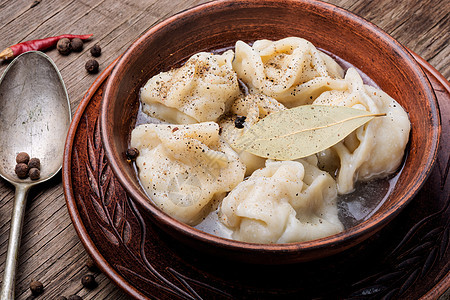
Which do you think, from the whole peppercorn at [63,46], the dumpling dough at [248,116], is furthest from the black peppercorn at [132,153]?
the whole peppercorn at [63,46]

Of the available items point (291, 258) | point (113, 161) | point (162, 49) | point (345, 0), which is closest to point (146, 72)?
point (162, 49)

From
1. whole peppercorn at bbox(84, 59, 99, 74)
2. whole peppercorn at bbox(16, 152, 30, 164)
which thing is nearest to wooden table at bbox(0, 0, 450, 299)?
whole peppercorn at bbox(84, 59, 99, 74)

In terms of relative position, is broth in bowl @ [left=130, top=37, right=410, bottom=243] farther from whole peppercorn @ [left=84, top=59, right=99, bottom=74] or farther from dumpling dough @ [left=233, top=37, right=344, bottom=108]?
whole peppercorn @ [left=84, top=59, right=99, bottom=74]

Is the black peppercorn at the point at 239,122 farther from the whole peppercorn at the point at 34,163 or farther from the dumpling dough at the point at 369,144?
the whole peppercorn at the point at 34,163

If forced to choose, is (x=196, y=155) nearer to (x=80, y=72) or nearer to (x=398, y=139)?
(x=398, y=139)

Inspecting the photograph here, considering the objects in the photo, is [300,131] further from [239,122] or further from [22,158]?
[22,158]

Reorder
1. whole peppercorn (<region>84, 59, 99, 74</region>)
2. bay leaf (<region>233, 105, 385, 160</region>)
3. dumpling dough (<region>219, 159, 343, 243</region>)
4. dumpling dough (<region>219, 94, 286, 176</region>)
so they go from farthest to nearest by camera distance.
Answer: whole peppercorn (<region>84, 59, 99, 74</region>) < dumpling dough (<region>219, 94, 286, 176</region>) < bay leaf (<region>233, 105, 385, 160</region>) < dumpling dough (<region>219, 159, 343, 243</region>)
